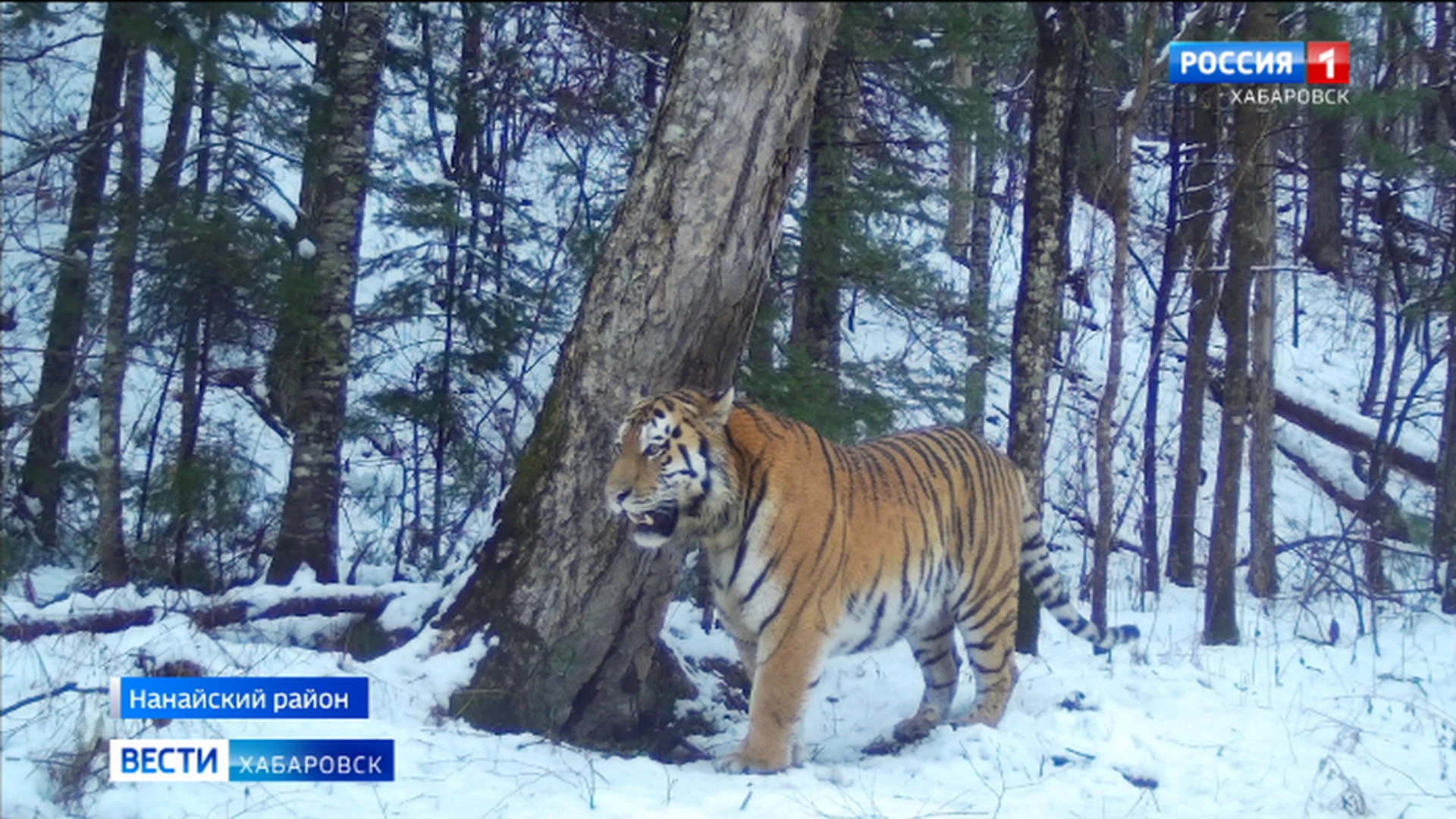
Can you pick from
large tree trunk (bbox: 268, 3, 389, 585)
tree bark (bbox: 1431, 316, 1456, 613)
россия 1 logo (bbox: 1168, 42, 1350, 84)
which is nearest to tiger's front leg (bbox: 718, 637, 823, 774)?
large tree trunk (bbox: 268, 3, 389, 585)

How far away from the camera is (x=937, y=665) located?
7.63 metres

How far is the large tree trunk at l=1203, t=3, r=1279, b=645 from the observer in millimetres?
9812

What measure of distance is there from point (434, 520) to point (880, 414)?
3661 mm

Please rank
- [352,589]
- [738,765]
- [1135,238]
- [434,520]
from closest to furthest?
[738,765] < [352,589] < [434,520] < [1135,238]

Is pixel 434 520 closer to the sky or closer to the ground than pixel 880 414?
closer to the ground

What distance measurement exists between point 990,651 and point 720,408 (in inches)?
90.5

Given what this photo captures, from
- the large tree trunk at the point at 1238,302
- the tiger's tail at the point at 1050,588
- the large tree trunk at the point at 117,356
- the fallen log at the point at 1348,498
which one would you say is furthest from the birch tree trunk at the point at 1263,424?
the large tree trunk at the point at 117,356

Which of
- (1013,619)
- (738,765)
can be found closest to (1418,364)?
(1013,619)

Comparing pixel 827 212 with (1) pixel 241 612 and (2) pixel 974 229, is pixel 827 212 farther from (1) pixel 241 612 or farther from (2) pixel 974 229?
(2) pixel 974 229

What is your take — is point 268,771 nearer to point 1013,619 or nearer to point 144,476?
point 1013,619

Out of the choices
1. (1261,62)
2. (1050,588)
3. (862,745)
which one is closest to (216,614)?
(862,745)

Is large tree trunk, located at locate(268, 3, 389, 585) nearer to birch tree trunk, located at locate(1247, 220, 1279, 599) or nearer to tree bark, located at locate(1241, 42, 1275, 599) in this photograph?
tree bark, located at locate(1241, 42, 1275, 599)

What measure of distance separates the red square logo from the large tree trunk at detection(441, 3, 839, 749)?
477 centimetres

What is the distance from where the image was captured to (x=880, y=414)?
9445mm
